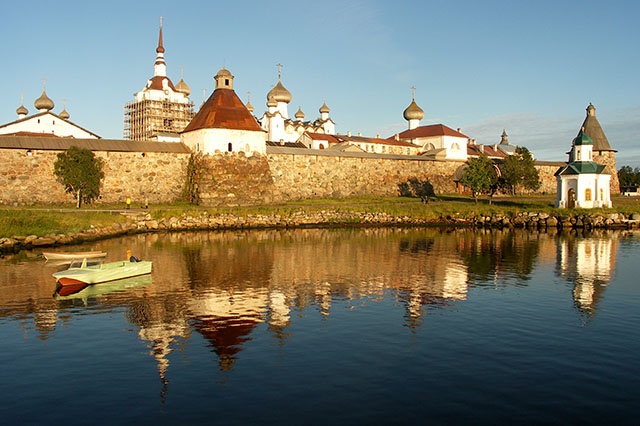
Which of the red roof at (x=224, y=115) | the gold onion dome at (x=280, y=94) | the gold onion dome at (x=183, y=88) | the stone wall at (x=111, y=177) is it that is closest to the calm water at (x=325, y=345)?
the stone wall at (x=111, y=177)

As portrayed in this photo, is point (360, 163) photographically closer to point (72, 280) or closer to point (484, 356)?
point (72, 280)

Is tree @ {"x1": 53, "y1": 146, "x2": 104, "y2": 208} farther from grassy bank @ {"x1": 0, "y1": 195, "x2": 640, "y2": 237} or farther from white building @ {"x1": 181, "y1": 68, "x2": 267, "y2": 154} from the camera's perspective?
white building @ {"x1": 181, "y1": 68, "x2": 267, "y2": 154}

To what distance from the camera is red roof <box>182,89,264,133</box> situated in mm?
35562

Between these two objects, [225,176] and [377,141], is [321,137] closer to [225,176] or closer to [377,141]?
[377,141]

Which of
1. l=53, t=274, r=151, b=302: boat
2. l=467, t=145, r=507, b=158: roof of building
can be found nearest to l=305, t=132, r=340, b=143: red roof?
l=467, t=145, r=507, b=158: roof of building

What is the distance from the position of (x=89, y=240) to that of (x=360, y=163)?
2432 cm

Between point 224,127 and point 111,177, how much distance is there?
7820 mm

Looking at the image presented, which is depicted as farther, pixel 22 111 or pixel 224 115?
pixel 22 111

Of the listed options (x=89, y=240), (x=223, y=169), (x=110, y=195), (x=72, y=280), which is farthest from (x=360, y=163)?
(x=72, y=280)

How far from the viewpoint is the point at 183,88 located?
78875 mm

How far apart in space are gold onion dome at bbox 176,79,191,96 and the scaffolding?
1.74 metres

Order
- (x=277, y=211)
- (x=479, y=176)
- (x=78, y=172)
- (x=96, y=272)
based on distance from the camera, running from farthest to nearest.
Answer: (x=479, y=176) < (x=277, y=211) < (x=78, y=172) < (x=96, y=272)

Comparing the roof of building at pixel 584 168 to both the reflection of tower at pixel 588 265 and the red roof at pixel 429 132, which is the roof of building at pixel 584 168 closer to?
the reflection of tower at pixel 588 265

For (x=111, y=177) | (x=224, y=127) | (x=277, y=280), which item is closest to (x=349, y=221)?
(x=224, y=127)
